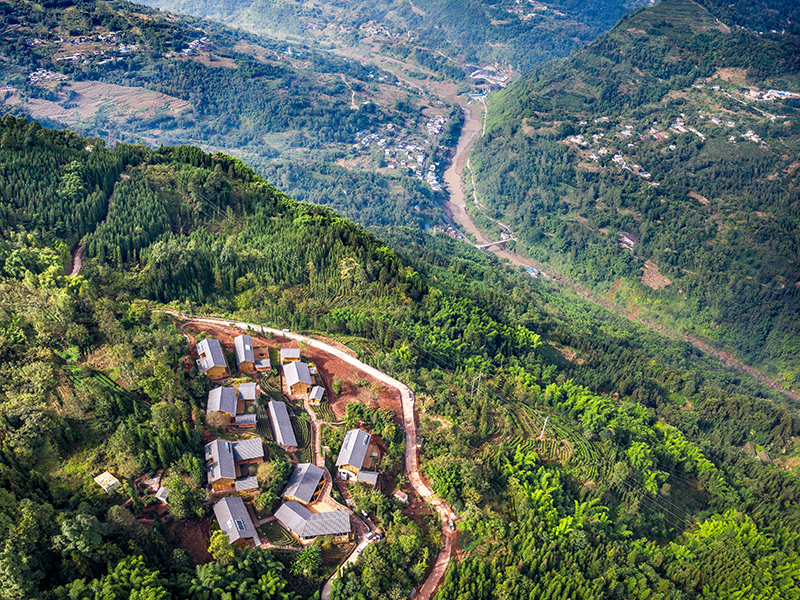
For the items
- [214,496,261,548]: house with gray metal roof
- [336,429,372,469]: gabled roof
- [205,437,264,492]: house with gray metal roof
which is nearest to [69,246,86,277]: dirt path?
[205,437,264,492]: house with gray metal roof

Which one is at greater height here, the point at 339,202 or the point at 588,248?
the point at 588,248

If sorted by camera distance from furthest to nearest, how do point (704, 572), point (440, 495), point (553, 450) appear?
point (553, 450)
point (704, 572)
point (440, 495)

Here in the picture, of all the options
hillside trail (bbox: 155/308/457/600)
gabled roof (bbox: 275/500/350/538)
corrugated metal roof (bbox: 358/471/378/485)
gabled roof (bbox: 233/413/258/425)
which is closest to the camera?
gabled roof (bbox: 275/500/350/538)

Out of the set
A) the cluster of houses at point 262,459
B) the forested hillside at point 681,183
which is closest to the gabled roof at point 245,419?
the cluster of houses at point 262,459

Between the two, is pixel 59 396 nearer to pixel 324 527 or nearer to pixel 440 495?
pixel 324 527

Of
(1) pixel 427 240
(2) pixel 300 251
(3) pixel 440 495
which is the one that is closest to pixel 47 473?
(3) pixel 440 495

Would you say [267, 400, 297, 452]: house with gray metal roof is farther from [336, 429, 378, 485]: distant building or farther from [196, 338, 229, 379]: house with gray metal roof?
[196, 338, 229, 379]: house with gray metal roof

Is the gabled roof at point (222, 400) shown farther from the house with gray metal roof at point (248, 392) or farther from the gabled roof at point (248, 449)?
the gabled roof at point (248, 449)
